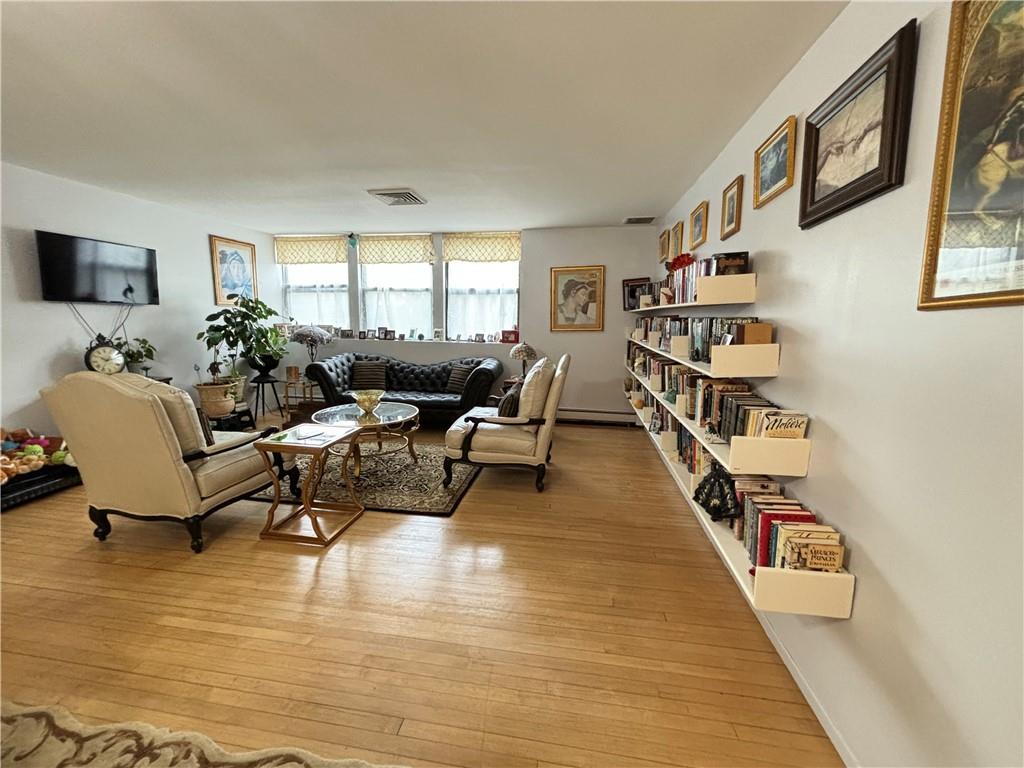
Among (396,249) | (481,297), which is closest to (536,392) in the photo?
(481,297)

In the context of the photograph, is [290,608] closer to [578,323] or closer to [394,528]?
[394,528]

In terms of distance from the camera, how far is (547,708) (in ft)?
5.14

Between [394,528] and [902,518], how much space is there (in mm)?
2615

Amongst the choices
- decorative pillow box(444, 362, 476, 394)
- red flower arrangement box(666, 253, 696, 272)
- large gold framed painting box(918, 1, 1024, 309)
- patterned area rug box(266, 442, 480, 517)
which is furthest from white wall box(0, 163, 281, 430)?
large gold framed painting box(918, 1, 1024, 309)

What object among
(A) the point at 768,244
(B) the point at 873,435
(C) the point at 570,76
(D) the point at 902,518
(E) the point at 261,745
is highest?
(C) the point at 570,76

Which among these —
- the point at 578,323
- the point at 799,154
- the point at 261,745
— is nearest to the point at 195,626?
the point at 261,745

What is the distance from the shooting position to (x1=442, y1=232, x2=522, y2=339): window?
5.79 metres

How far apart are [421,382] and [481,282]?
166 cm

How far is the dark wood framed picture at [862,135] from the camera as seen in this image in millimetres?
1191

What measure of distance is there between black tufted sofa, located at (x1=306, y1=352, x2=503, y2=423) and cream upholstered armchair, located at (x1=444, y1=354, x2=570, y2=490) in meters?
1.44

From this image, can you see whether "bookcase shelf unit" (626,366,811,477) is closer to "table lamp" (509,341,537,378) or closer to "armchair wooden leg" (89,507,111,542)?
"armchair wooden leg" (89,507,111,542)

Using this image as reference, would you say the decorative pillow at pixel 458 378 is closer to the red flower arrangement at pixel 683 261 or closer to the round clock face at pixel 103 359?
the red flower arrangement at pixel 683 261

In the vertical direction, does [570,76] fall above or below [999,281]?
above

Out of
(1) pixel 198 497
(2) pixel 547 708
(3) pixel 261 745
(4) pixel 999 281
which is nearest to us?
(4) pixel 999 281
